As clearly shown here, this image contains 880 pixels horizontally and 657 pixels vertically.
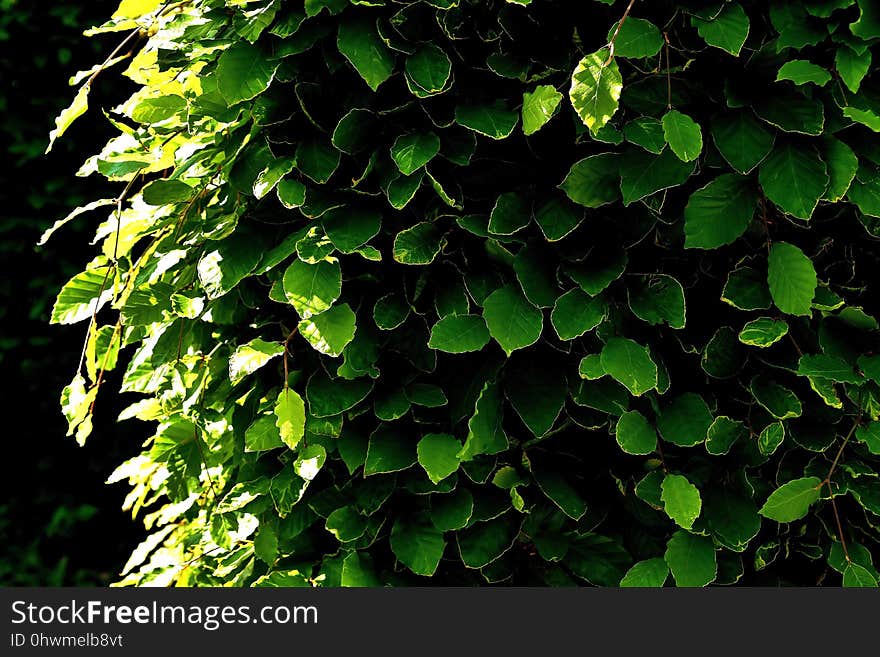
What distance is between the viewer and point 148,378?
6.17 feet

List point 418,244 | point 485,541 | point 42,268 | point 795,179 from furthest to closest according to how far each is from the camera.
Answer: point 42,268
point 485,541
point 418,244
point 795,179

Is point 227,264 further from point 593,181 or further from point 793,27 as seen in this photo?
point 793,27

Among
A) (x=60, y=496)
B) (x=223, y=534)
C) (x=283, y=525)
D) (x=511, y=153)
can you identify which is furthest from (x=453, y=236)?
(x=60, y=496)

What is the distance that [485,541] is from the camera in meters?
1.68

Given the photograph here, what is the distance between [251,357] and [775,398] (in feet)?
3.24

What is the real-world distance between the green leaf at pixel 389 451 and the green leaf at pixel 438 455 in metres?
0.06

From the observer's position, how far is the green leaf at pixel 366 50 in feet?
4.96

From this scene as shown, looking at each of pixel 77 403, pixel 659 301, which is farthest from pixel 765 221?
pixel 77 403

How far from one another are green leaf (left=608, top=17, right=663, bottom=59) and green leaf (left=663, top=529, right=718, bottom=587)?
87 cm

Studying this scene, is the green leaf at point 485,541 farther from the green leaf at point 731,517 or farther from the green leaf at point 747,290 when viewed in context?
the green leaf at point 747,290

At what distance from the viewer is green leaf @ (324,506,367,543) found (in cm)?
168

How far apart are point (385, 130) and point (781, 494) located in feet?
3.29

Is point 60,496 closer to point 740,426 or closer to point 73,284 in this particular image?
point 73,284

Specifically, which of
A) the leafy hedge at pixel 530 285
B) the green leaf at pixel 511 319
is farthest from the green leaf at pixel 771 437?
the green leaf at pixel 511 319
